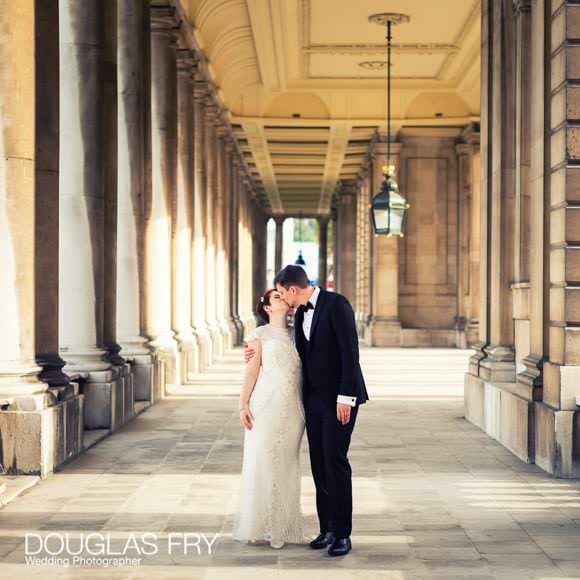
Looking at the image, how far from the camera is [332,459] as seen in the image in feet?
22.4

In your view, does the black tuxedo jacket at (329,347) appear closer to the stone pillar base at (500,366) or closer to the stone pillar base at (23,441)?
the stone pillar base at (23,441)

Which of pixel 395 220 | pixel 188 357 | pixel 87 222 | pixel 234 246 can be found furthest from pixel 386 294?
pixel 87 222

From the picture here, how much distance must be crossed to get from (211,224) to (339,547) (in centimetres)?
2232

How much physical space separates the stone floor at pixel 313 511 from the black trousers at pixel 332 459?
0.76 ft

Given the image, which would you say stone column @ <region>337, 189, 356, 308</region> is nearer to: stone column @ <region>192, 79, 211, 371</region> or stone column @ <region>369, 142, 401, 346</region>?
stone column @ <region>369, 142, 401, 346</region>

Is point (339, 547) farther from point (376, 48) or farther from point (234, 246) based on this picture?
point (234, 246)

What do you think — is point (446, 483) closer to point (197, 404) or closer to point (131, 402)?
point (131, 402)

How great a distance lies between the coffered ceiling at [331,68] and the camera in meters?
23.1

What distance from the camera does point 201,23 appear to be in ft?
74.2

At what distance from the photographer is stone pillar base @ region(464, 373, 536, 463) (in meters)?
10.6

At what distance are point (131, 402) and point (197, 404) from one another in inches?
92.0

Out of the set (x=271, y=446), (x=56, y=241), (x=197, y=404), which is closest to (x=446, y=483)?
(x=271, y=446)

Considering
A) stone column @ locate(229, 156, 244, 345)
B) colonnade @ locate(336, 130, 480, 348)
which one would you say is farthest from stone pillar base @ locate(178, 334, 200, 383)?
stone column @ locate(229, 156, 244, 345)

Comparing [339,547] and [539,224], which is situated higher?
[539,224]
